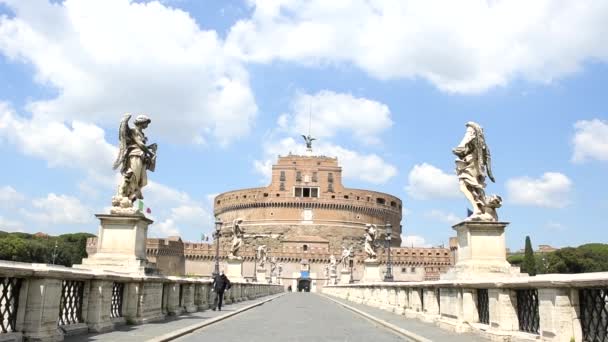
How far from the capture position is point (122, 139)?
38.5 ft

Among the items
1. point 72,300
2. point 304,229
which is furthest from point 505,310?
point 304,229

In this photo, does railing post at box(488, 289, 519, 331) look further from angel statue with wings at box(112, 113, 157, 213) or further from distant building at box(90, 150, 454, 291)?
distant building at box(90, 150, 454, 291)

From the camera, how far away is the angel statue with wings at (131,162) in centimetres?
1145

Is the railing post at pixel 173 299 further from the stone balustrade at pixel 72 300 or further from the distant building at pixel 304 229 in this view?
the distant building at pixel 304 229

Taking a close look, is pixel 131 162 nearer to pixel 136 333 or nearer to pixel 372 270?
pixel 136 333

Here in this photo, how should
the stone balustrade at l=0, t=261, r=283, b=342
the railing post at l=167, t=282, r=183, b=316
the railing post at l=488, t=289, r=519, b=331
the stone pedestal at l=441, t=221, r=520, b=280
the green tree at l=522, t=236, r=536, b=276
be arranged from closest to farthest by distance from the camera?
the stone balustrade at l=0, t=261, r=283, b=342
the railing post at l=488, t=289, r=519, b=331
the stone pedestal at l=441, t=221, r=520, b=280
the railing post at l=167, t=282, r=183, b=316
the green tree at l=522, t=236, r=536, b=276

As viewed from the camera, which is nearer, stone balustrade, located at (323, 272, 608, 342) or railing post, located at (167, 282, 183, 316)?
stone balustrade, located at (323, 272, 608, 342)

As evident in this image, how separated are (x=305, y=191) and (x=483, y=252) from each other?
96.4m

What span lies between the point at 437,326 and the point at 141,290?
5.79 m

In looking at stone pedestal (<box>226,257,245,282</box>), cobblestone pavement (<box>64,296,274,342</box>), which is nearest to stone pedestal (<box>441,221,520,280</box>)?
cobblestone pavement (<box>64,296,274,342</box>)

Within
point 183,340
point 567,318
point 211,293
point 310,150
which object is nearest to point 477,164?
point 567,318

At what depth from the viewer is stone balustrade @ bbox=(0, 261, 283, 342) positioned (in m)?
6.54

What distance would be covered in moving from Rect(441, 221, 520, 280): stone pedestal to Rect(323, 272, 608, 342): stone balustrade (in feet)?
1.72

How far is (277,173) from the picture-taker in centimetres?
10756
